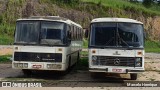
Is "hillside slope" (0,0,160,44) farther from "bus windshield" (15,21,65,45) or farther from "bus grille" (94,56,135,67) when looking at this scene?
"bus grille" (94,56,135,67)

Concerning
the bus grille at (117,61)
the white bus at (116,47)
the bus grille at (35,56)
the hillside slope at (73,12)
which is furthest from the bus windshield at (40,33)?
the hillside slope at (73,12)

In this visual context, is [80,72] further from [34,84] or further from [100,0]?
[100,0]

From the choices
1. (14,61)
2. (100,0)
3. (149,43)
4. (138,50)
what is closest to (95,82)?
(138,50)

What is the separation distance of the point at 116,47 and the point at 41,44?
348 centimetres

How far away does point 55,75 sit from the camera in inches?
798

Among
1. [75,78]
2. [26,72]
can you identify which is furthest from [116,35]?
[26,72]

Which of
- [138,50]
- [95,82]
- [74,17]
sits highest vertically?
[74,17]

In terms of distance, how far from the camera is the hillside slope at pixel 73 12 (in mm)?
60438

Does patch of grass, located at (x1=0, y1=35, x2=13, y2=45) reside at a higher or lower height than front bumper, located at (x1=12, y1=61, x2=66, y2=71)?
higher

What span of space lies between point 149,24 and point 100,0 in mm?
→ 11327

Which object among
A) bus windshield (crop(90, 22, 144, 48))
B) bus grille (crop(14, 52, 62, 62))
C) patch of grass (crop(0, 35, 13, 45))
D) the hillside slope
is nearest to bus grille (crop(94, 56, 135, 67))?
bus windshield (crop(90, 22, 144, 48))

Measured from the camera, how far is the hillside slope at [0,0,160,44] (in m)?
60.4

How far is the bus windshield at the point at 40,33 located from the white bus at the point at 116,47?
160 cm

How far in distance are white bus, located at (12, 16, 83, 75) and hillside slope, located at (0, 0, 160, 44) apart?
35.2 m
